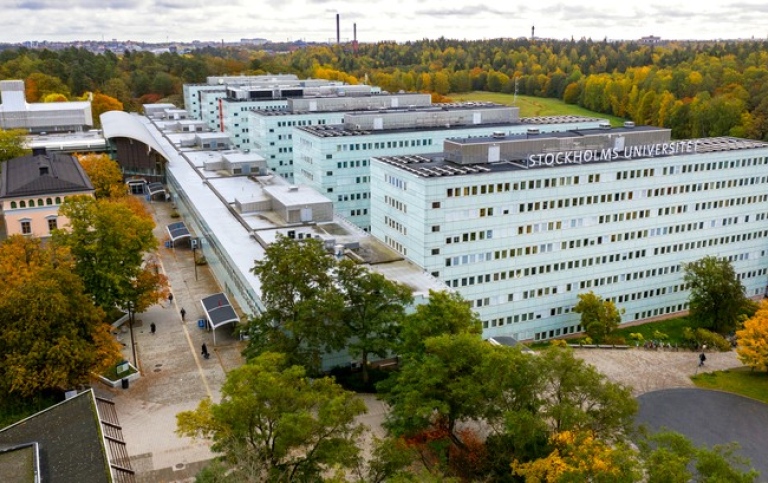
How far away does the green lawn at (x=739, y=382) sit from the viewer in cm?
6081

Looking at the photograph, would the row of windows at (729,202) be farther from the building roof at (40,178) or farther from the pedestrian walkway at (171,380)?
the building roof at (40,178)

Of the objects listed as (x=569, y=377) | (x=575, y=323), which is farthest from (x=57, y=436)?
(x=575, y=323)

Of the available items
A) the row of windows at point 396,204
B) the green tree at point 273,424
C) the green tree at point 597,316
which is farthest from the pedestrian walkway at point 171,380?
the green tree at point 597,316

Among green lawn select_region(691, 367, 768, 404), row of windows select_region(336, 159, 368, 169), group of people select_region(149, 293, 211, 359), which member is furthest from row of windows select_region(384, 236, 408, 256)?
green lawn select_region(691, 367, 768, 404)

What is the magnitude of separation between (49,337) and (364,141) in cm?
5708

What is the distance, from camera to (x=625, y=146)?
79688mm

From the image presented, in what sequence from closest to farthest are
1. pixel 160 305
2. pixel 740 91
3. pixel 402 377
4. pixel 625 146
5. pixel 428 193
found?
pixel 402 377, pixel 428 193, pixel 160 305, pixel 625 146, pixel 740 91

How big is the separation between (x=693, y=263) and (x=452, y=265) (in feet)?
105

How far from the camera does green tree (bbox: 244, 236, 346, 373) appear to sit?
1959 inches

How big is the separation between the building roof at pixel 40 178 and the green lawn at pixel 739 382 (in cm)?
7655

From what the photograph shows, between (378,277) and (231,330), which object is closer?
(378,277)

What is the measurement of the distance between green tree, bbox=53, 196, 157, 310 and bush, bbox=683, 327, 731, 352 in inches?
2299

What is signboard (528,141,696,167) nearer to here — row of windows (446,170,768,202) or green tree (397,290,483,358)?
row of windows (446,170,768,202)

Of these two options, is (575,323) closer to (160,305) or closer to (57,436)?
(160,305)
